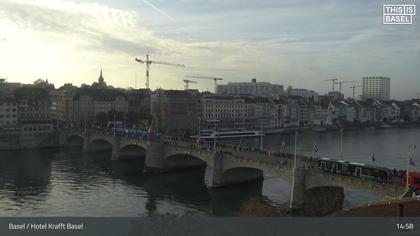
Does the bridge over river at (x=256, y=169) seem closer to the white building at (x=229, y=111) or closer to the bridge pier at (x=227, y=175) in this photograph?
the bridge pier at (x=227, y=175)

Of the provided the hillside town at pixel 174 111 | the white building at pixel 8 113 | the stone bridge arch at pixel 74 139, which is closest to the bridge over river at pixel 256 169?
the stone bridge arch at pixel 74 139

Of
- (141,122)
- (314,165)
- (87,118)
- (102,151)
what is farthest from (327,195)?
(87,118)

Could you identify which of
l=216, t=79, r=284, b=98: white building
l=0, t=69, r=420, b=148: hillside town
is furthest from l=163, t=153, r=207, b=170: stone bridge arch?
l=216, t=79, r=284, b=98: white building

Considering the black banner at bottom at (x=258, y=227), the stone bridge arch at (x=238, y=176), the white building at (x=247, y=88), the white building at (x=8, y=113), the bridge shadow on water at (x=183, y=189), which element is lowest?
the bridge shadow on water at (x=183, y=189)

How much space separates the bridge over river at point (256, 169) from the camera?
13416mm

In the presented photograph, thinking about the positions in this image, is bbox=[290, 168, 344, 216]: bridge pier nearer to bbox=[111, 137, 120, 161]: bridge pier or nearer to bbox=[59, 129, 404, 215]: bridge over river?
bbox=[59, 129, 404, 215]: bridge over river

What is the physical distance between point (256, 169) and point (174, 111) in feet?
87.4

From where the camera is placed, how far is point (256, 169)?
19.4 metres

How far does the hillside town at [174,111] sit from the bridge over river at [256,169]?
8476mm

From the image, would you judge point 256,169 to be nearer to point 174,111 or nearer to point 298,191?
point 298,191

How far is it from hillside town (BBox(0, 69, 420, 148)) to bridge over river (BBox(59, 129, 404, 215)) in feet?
27.8

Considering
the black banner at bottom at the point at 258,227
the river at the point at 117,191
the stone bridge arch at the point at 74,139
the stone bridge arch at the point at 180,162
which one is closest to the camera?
the black banner at bottom at the point at 258,227

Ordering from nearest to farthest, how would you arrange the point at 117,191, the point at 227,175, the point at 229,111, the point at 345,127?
the point at 117,191 → the point at 227,175 → the point at 229,111 → the point at 345,127

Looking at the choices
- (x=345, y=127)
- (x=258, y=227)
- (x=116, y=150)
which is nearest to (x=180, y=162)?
(x=116, y=150)
